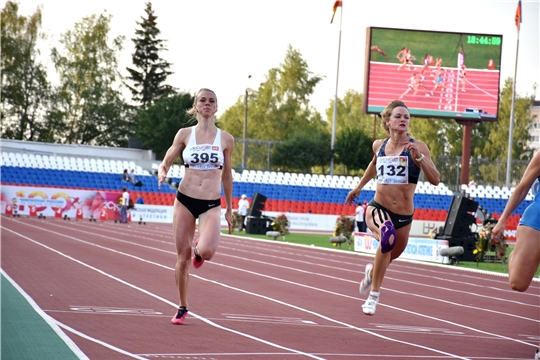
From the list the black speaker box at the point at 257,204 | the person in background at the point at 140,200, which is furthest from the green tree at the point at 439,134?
the black speaker box at the point at 257,204

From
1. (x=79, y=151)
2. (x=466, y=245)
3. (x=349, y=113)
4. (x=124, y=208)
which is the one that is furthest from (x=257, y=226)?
(x=349, y=113)

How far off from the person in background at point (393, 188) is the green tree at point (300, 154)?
4996 centimetres

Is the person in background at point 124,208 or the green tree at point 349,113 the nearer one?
the person in background at point 124,208

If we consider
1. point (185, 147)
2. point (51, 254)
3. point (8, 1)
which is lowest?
point (51, 254)

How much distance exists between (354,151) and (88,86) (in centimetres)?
2442

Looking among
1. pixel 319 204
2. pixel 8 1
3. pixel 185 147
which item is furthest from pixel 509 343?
pixel 8 1

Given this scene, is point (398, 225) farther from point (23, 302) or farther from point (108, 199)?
point (108, 199)

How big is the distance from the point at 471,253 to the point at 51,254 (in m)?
11.2

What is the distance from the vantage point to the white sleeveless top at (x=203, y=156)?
340 inches

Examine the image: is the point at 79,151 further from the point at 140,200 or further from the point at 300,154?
the point at 140,200

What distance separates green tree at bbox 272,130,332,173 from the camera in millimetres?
59500

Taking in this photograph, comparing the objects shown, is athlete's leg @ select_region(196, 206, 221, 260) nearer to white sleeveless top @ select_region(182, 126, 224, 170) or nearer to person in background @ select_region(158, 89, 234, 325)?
person in background @ select_region(158, 89, 234, 325)

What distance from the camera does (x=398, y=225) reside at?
9047 mm

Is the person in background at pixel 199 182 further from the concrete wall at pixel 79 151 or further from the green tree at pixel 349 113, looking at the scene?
the green tree at pixel 349 113
